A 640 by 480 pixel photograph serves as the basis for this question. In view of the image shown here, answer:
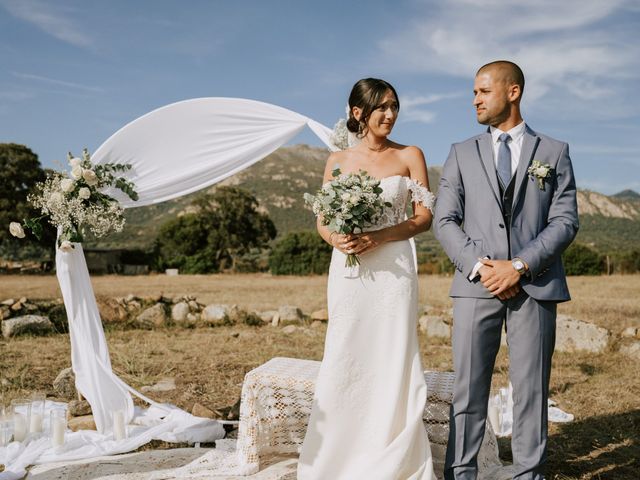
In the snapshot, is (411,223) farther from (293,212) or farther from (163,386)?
(293,212)

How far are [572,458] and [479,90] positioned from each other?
305 centimetres

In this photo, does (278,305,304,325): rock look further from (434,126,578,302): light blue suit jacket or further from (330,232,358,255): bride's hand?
(434,126,578,302): light blue suit jacket

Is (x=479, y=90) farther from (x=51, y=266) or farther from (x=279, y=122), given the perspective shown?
(x=51, y=266)

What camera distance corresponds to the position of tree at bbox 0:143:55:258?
97.4 ft

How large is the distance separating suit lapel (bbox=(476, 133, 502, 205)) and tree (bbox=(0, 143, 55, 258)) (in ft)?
95.2

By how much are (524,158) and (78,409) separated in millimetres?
4532

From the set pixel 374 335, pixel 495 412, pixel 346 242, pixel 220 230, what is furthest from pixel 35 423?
pixel 220 230

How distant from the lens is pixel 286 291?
1895 centimetres

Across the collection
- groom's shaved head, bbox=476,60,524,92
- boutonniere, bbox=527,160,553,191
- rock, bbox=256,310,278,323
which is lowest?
rock, bbox=256,310,278,323

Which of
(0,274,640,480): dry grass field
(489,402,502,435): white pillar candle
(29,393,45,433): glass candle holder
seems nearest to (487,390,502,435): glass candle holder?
(489,402,502,435): white pillar candle

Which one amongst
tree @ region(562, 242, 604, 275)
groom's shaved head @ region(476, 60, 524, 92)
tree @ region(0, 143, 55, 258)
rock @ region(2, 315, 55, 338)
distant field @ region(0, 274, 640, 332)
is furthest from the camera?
tree @ region(0, 143, 55, 258)

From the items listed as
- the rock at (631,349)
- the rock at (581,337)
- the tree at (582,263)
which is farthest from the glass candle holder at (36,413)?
the tree at (582,263)

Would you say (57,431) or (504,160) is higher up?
(504,160)

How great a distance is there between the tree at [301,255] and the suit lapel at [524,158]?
22.7m
